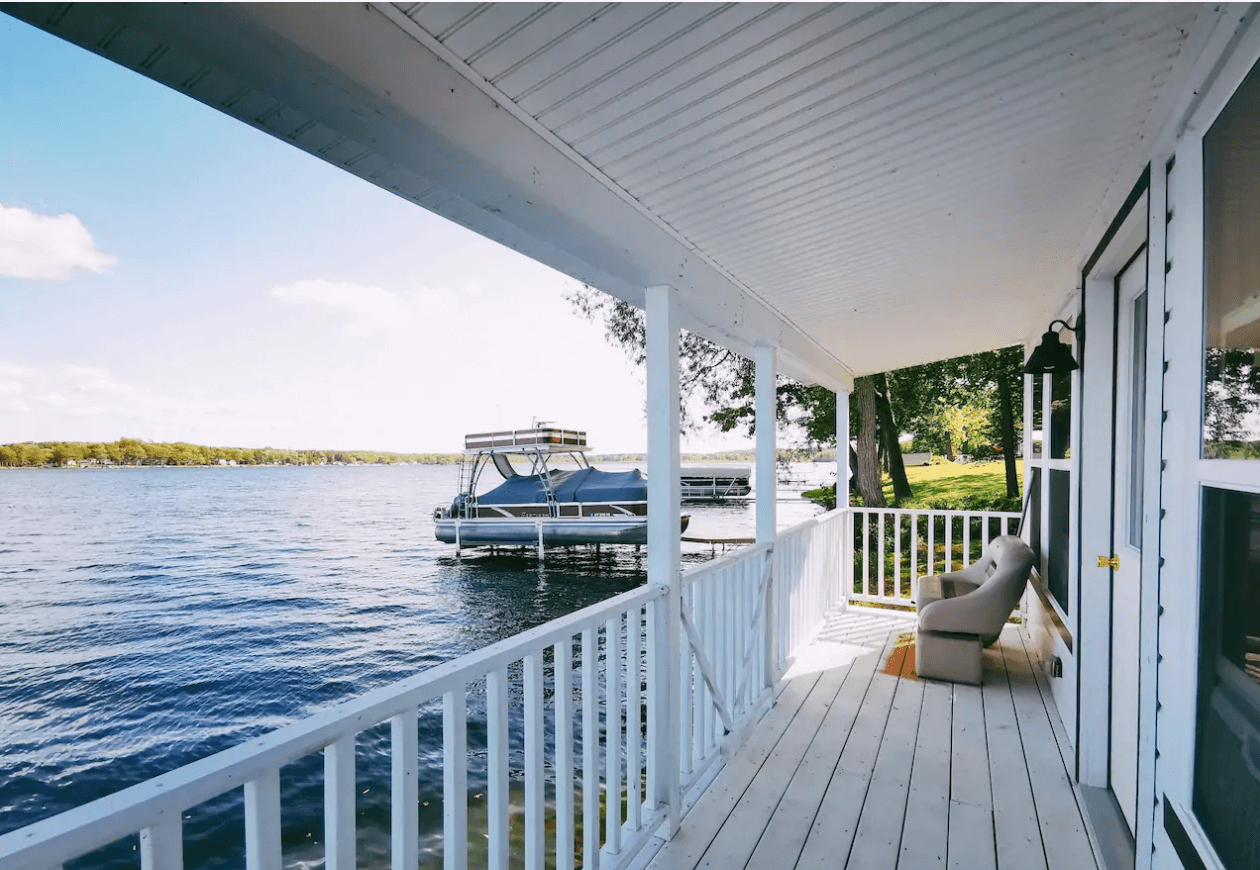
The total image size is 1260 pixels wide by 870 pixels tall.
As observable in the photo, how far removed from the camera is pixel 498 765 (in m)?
1.63

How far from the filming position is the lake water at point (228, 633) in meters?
6.43

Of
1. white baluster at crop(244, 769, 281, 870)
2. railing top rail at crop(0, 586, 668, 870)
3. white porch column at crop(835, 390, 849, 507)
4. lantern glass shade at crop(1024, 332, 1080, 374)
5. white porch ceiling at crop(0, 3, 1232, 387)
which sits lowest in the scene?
white baluster at crop(244, 769, 281, 870)

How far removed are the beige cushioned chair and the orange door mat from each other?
0.32 ft

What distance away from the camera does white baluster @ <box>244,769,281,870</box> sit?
3.37ft

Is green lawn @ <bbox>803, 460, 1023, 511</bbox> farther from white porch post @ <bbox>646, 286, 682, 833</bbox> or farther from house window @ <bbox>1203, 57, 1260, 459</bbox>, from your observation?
house window @ <bbox>1203, 57, 1260, 459</bbox>

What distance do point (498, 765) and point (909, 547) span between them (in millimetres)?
9039

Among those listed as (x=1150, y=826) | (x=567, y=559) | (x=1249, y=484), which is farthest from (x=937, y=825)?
(x=567, y=559)

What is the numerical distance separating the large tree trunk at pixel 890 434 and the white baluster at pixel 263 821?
9.55 meters

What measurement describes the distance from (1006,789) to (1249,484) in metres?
2.19

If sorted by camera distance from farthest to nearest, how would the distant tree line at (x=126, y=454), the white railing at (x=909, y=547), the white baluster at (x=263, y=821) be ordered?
the distant tree line at (x=126, y=454) < the white railing at (x=909, y=547) < the white baluster at (x=263, y=821)

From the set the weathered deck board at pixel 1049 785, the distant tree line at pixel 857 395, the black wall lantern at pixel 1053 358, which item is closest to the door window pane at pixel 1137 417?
the black wall lantern at pixel 1053 358

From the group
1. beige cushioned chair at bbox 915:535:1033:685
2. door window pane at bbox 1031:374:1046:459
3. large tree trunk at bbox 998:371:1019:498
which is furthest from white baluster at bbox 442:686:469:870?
large tree trunk at bbox 998:371:1019:498

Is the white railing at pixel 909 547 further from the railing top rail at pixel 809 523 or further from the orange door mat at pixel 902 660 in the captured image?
the orange door mat at pixel 902 660

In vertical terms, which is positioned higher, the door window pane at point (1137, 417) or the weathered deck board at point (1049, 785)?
the door window pane at point (1137, 417)
